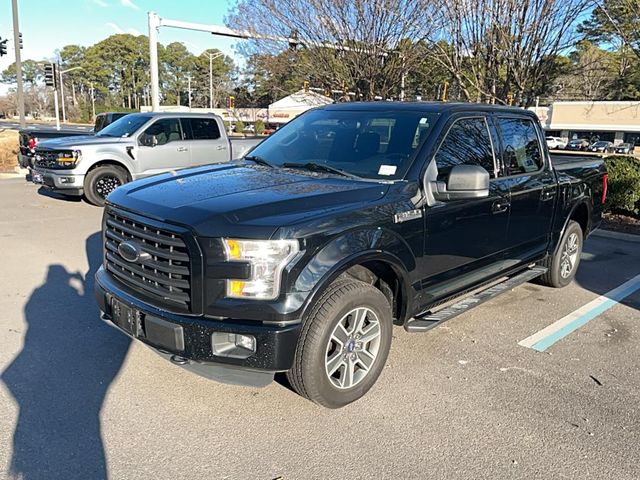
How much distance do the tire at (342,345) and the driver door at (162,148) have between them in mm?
8327

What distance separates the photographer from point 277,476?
8.97 feet

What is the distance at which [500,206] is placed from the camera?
14.6 feet

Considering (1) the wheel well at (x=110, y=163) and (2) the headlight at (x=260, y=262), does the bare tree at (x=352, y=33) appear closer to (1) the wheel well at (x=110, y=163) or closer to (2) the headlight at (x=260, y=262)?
(1) the wheel well at (x=110, y=163)

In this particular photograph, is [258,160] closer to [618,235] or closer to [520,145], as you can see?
[520,145]

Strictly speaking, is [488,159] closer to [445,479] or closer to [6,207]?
[445,479]

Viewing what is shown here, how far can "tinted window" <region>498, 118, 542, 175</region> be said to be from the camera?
4.77 m

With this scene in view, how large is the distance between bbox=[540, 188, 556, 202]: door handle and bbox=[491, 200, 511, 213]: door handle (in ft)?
2.33

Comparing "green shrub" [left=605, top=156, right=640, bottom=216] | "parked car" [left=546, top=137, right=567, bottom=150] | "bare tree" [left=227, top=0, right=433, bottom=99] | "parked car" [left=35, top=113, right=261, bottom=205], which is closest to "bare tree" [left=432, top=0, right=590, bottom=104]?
"bare tree" [left=227, top=0, right=433, bottom=99]

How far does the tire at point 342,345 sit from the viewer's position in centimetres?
310

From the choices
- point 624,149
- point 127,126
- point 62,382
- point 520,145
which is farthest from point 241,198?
point 624,149

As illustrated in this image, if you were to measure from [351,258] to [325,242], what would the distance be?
0.70ft

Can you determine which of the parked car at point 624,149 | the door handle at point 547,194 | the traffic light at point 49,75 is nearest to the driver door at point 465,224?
the door handle at point 547,194

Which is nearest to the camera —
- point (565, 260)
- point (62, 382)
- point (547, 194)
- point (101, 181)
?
point (62, 382)

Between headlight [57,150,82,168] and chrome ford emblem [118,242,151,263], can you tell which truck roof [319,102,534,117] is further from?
headlight [57,150,82,168]
